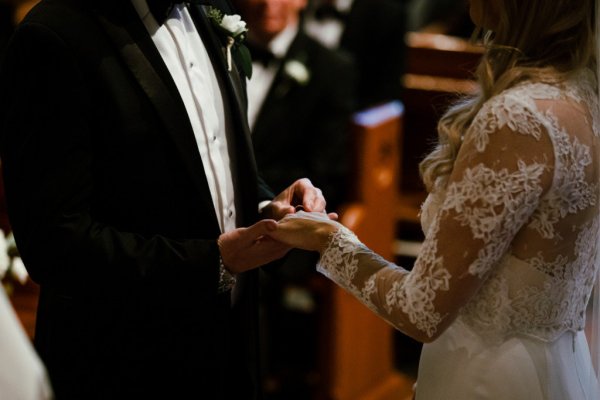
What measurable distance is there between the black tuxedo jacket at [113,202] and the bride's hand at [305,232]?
0.65ft

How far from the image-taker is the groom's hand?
9.48ft

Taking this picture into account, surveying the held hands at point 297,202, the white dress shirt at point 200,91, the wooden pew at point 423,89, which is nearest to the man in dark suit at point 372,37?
A: the wooden pew at point 423,89

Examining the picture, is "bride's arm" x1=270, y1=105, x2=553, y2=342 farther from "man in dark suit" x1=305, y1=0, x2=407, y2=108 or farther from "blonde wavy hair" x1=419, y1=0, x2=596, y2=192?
"man in dark suit" x1=305, y1=0, x2=407, y2=108

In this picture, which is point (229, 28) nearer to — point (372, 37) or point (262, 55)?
point (262, 55)

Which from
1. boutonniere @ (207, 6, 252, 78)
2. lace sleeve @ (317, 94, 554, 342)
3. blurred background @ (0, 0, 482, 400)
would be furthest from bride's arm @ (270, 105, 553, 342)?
blurred background @ (0, 0, 482, 400)

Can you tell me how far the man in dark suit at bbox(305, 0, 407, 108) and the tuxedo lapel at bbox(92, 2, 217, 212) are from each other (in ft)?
13.1

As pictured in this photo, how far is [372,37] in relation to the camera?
6875mm

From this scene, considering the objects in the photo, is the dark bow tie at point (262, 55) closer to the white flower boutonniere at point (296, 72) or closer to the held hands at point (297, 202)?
the white flower boutonniere at point (296, 72)

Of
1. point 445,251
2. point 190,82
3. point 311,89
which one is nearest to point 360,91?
point 311,89

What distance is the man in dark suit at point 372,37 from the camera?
6.83 metres

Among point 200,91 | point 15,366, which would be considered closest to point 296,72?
point 200,91

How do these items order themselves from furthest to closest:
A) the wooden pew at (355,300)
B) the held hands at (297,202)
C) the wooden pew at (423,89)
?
the wooden pew at (423,89) < the wooden pew at (355,300) < the held hands at (297,202)

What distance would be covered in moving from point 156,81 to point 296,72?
8.09 ft

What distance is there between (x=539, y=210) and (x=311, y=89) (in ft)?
9.27
